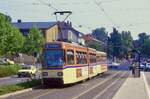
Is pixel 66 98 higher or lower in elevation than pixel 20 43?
lower

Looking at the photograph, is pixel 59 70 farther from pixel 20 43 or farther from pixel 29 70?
pixel 20 43

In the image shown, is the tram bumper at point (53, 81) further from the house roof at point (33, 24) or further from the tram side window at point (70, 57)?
the house roof at point (33, 24)

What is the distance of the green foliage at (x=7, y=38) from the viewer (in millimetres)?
76694

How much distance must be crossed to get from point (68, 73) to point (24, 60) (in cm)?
8926

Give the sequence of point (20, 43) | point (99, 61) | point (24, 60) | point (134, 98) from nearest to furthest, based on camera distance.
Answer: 1. point (134, 98)
2. point (99, 61)
3. point (20, 43)
4. point (24, 60)

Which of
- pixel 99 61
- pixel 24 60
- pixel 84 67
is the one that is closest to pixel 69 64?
pixel 84 67

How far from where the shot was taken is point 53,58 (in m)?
37.9

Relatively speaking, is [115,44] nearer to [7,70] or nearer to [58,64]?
[7,70]

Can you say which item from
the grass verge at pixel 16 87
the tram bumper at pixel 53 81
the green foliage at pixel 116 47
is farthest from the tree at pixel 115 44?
the tram bumper at pixel 53 81

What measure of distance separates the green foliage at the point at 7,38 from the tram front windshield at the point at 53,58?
33650 millimetres

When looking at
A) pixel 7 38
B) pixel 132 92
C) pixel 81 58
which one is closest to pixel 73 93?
pixel 132 92

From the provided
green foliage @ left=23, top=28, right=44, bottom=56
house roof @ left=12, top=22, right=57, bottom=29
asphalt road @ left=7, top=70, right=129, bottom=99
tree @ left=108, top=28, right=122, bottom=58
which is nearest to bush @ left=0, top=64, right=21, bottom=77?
asphalt road @ left=7, top=70, right=129, bottom=99

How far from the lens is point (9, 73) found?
66.6 meters

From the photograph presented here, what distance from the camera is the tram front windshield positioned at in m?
37.6
